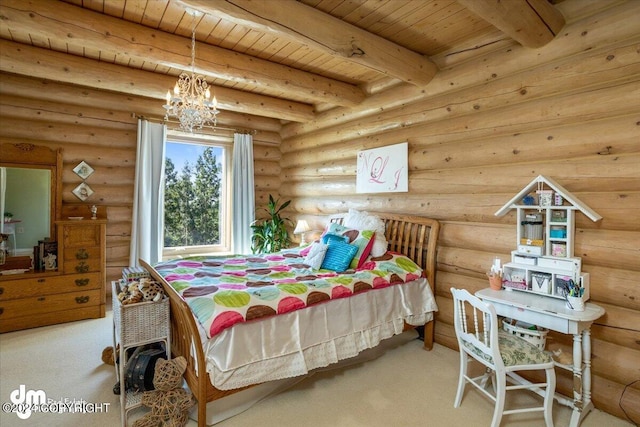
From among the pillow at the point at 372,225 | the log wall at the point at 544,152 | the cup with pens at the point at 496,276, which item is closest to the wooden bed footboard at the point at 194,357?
the pillow at the point at 372,225

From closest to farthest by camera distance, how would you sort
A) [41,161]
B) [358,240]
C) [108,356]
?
[108,356], [358,240], [41,161]

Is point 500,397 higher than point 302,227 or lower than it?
lower

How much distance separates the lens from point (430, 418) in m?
2.25

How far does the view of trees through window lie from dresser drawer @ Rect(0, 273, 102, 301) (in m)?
1.21

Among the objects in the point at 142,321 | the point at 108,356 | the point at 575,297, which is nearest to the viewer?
the point at 575,297

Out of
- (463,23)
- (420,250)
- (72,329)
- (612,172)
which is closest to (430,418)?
(420,250)

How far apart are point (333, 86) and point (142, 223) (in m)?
3.10

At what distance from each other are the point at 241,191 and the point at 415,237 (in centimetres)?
305

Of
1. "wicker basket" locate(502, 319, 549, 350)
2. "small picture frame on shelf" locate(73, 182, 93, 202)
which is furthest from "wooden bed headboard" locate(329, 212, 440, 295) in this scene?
"small picture frame on shelf" locate(73, 182, 93, 202)

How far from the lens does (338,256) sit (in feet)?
10.5

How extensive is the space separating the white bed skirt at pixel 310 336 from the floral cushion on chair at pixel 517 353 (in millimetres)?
793

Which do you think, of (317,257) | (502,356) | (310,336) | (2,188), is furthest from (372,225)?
(2,188)

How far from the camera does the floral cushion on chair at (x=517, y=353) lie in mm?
2055

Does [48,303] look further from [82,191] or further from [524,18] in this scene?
[524,18]
